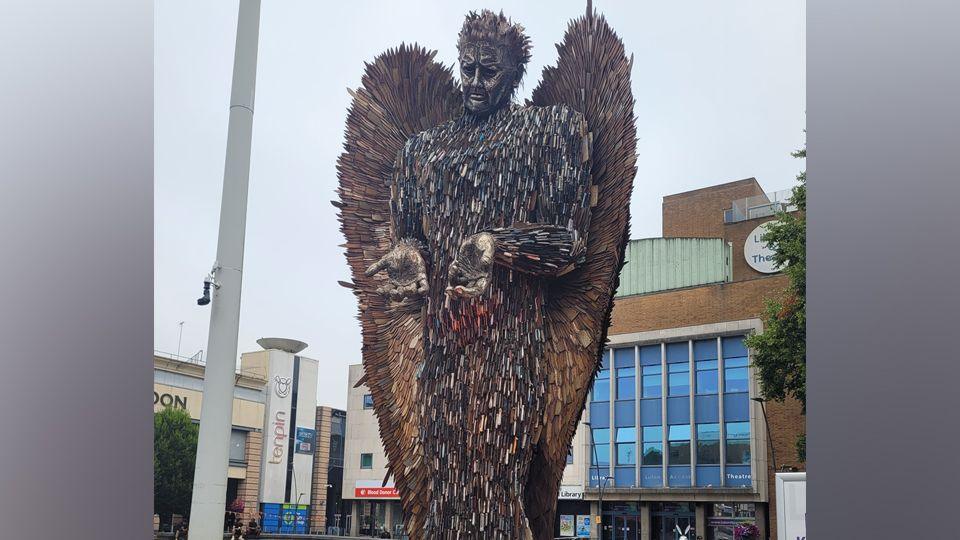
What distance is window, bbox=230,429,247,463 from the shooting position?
35406 millimetres

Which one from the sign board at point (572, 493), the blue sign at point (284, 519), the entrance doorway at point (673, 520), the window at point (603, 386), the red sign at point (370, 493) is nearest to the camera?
the entrance doorway at point (673, 520)

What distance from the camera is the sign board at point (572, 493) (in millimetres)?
30891

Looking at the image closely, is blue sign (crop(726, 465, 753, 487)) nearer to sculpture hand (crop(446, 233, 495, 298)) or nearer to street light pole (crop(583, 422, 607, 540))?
street light pole (crop(583, 422, 607, 540))

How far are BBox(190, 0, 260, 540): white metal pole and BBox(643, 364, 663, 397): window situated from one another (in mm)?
21388

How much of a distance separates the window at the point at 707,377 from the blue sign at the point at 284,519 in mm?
17004

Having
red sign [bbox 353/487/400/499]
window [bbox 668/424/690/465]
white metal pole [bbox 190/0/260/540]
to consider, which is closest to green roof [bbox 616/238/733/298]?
window [bbox 668/424/690/465]

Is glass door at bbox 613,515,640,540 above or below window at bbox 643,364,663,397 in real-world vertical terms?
below

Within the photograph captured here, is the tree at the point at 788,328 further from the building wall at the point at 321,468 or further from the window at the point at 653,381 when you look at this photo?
the building wall at the point at 321,468

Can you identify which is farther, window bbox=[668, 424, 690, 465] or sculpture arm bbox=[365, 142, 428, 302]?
window bbox=[668, 424, 690, 465]

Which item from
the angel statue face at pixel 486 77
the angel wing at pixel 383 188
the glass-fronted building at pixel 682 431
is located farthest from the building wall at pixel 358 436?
the angel statue face at pixel 486 77

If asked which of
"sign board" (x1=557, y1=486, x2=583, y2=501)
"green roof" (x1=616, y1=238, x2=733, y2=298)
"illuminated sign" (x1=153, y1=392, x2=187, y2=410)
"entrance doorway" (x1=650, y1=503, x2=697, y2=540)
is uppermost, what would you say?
"green roof" (x1=616, y1=238, x2=733, y2=298)

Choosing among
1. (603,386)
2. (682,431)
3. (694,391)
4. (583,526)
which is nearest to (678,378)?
(694,391)
